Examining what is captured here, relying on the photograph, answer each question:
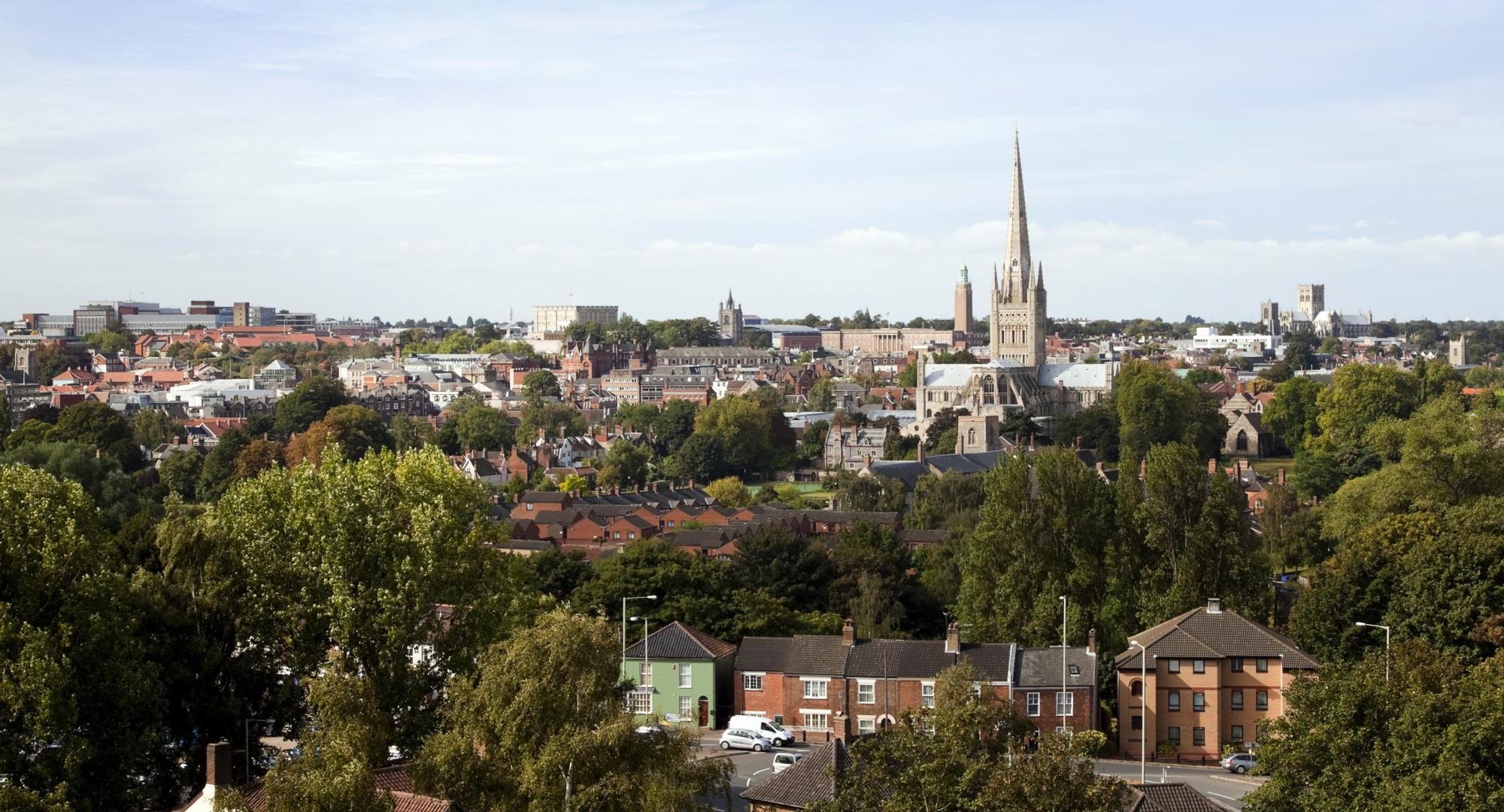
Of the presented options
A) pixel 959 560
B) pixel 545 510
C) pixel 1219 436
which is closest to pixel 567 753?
pixel 959 560

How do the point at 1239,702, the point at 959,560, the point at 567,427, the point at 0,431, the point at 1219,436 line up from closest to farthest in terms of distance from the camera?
the point at 1239,702
the point at 959,560
the point at 0,431
the point at 1219,436
the point at 567,427

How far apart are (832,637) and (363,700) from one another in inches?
755

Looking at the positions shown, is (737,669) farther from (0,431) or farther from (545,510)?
(0,431)

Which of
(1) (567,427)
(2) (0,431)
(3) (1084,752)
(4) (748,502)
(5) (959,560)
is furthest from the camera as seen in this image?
(1) (567,427)

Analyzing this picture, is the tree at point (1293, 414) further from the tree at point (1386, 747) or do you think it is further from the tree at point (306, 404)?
the tree at point (1386, 747)

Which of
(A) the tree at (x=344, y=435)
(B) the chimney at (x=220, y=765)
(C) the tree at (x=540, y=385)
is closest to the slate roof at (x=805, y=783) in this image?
(B) the chimney at (x=220, y=765)

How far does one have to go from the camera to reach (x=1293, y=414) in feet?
394

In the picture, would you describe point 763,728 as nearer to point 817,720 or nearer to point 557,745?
point 817,720

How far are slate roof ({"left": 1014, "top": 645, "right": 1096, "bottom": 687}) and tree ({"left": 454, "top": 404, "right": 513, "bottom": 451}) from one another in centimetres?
8273

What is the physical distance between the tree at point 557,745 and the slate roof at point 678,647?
17.9 metres

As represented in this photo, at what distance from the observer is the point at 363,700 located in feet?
90.8

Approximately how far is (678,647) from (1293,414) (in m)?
84.1

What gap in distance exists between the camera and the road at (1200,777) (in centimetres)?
3684

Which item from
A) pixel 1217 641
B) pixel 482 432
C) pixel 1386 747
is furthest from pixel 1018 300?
pixel 1386 747
